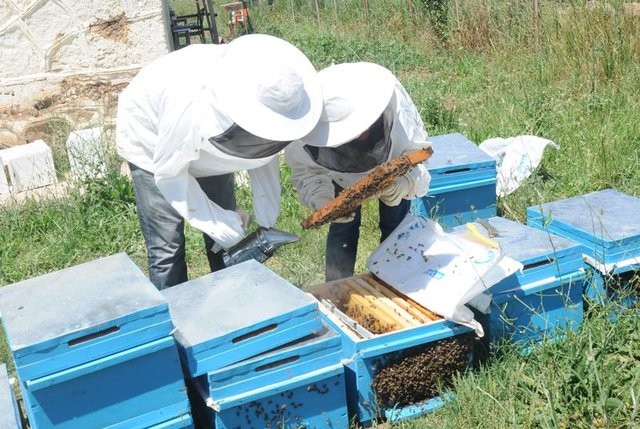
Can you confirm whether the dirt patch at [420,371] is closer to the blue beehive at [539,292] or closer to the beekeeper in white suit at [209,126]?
the blue beehive at [539,292]

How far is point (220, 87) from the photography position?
8.99 ft

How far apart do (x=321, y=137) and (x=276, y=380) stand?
3.04 feet

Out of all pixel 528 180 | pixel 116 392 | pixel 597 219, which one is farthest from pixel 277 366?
pixel 528 180

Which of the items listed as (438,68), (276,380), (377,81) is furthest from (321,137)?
(438,68)

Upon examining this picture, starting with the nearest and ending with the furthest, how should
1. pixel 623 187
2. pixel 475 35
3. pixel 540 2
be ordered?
pixel 623 187 < pixel 540 2 < pixel 475 35

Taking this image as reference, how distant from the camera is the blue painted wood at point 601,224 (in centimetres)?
315

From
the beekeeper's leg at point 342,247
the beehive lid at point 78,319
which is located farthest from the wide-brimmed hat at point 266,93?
the beekeeper's leg at point 342,247

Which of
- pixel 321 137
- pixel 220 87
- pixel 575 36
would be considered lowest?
pixel 575 36

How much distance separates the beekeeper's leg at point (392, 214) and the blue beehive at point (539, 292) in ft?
1.93

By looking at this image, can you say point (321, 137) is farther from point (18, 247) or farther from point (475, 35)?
point (475, 35)

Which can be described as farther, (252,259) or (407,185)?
(407,185)

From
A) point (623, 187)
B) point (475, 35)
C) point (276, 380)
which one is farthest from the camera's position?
point (475, 35)

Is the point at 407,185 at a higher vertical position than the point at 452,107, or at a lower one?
higher

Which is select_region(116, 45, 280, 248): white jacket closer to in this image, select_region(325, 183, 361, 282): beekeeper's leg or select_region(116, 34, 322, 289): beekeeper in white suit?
select_region(116, 34, 322, 289): beekeeper in white suit
